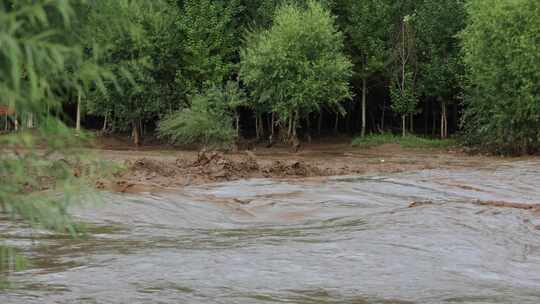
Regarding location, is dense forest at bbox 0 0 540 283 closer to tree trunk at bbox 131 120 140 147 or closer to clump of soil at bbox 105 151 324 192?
tree trunk at bbox 131 120 140 147

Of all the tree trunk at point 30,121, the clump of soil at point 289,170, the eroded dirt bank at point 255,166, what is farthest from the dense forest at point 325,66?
the tree trunk at point 30,121

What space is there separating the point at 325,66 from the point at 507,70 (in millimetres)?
8899

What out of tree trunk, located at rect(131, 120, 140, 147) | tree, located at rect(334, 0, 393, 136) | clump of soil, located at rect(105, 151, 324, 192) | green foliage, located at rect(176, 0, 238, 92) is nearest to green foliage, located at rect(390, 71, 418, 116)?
tree, located at rect(334, 0, 393, 136)

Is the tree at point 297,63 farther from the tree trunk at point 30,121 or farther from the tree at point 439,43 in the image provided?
the tree trunk at point 30,121

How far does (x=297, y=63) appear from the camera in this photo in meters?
40.2

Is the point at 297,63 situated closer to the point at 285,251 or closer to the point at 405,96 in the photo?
the point at 405,96

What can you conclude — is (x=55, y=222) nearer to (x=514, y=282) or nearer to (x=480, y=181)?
(x=514, y=282)

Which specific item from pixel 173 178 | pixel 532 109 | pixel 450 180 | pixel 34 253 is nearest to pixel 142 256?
pixel 34 253

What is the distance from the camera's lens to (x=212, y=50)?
145 ft

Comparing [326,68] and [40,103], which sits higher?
[326,68]

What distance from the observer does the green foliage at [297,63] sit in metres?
39.8

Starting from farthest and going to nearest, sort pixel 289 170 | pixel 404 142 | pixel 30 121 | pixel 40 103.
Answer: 1. pixel 404 142
2. pixel 289 170
3. pixel 30 121
4. pixel 40 103

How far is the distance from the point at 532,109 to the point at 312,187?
58.8 ft

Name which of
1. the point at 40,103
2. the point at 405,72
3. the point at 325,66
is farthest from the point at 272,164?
the point at 405,72
